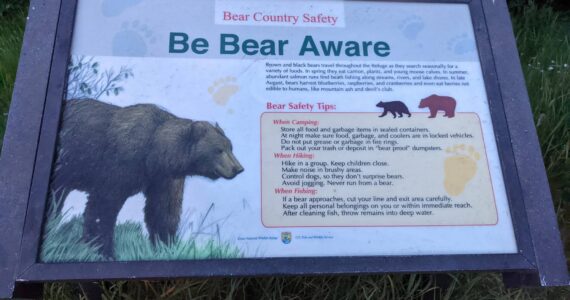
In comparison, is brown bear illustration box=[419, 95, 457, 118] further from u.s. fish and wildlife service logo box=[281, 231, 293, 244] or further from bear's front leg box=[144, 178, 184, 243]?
bear's front leg box=[144, 178, 184, 243]

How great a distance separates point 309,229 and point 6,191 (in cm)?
87

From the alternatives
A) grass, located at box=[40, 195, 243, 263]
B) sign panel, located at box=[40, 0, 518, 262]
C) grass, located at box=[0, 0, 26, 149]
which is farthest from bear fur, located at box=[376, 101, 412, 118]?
grass, located at box=[0, 0, 26, 149]

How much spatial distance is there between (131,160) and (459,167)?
3.26ft

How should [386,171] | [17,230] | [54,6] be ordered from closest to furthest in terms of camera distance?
[17,230] < [386,171] < [54,6]

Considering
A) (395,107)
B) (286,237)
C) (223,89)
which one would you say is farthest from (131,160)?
(395,107)

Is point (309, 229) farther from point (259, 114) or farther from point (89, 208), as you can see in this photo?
point (89, 208)

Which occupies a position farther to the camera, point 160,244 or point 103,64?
point 103,64

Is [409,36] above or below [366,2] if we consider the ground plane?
below

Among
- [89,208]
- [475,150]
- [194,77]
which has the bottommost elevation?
[89,208]

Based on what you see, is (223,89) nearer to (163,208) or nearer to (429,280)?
(163,208)

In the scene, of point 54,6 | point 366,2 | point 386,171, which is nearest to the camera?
point 386,171

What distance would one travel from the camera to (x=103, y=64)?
5.41 feet

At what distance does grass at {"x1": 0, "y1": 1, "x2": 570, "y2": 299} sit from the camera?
193 cm

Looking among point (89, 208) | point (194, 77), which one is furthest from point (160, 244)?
point (194, 77)
